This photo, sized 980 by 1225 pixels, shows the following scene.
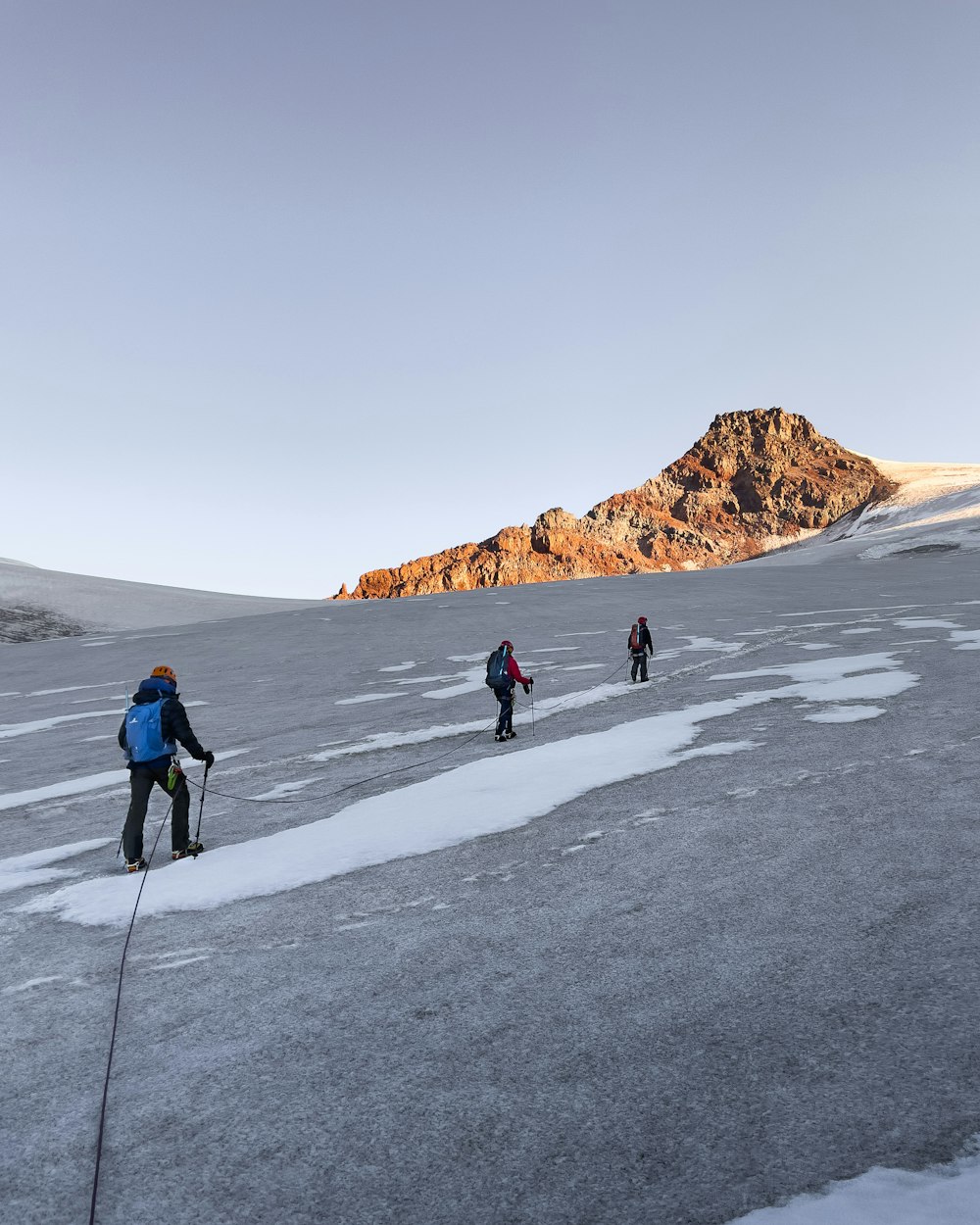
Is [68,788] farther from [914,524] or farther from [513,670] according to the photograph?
[914,524]

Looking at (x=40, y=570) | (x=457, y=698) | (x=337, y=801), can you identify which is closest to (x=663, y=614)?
(x=457, y=698)

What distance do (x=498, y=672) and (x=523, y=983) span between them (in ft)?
26.6

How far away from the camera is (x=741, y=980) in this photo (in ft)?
14.8

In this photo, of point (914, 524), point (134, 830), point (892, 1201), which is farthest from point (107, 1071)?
point (914, 524)

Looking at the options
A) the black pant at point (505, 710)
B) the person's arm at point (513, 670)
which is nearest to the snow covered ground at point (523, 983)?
the black pant at point (505, 710)

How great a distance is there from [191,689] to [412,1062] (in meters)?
17.3

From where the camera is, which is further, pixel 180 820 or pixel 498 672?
pixel 498 672

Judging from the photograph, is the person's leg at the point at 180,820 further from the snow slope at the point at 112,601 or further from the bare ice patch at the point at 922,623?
the snow slope at the point at 112,601

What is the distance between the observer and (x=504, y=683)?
12.5 m

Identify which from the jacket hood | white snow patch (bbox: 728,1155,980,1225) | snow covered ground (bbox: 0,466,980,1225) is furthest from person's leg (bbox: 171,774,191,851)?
white snow patch (bbox: 728,1155,980,1225)

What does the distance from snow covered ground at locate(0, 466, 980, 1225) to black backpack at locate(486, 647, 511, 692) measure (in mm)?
1362

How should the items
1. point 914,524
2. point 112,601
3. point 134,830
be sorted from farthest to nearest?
point 914,524 < point 112,601 < point 134,830

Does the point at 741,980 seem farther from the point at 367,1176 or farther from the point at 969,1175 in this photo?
the point at 367,1176

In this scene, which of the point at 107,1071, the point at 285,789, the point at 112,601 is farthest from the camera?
the point at 112,601
